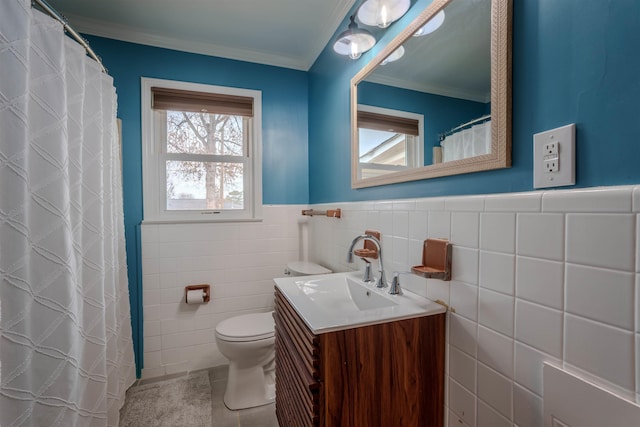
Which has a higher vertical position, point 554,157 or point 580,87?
point 580,87

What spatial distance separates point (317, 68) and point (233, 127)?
0.80 m

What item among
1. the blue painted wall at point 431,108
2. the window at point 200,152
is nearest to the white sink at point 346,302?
the blue painted wall at point 431,108

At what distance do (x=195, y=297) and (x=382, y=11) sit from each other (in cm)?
203

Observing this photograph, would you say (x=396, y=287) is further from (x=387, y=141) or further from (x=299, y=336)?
(x=387, y=141)

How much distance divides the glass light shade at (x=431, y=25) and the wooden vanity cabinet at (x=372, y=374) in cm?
103

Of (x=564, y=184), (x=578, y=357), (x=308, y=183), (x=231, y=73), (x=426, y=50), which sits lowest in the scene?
(x=578, y=357)

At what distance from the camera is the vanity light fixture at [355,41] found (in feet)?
4.42

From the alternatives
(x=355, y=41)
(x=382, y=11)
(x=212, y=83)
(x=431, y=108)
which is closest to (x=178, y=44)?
(x=212, y=83)

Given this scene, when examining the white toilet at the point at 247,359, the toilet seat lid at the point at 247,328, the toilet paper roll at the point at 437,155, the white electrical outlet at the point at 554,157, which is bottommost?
the white toilet at the point at 247,359

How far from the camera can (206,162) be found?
2158 mm

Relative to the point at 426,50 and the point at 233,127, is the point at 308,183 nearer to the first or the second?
the point at 233,127

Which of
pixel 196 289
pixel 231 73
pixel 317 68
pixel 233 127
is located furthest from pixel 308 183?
pixel 196 289

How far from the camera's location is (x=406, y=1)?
1128mm

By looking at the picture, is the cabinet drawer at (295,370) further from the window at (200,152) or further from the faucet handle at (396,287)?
the window at (200,152)
